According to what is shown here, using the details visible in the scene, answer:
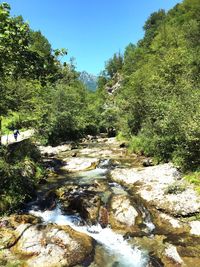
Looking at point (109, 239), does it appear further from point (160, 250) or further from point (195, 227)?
point (195, 227)

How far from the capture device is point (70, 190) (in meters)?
19.6

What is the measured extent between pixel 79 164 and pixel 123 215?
13.3 m

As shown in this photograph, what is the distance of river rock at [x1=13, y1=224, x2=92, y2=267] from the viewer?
11.7 meters

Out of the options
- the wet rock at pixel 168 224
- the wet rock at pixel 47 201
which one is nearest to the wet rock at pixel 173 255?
the wet rock at pixel 168 224

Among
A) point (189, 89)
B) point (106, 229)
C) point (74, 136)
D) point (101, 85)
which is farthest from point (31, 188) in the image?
point (101, 85)

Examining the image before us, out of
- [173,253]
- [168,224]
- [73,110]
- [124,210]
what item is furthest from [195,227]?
[73,110]

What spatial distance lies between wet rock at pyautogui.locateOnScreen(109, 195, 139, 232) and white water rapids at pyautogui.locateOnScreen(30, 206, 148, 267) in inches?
23.8

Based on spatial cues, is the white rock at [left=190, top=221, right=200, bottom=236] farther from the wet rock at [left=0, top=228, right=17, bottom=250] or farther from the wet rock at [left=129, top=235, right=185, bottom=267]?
the wet rock at [left=0, top=228, right=17, bottom=250]

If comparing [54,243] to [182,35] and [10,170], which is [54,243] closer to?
[10,170]

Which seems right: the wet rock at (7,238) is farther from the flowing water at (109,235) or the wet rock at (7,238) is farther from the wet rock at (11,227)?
→ the flowing water at (109,235)

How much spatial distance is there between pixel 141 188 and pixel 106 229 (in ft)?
17.9

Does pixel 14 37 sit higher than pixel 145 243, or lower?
higher

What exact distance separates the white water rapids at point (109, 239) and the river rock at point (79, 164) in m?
10.1

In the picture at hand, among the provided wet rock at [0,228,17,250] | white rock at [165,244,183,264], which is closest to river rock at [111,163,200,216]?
white rock at [165,244,183,264]
